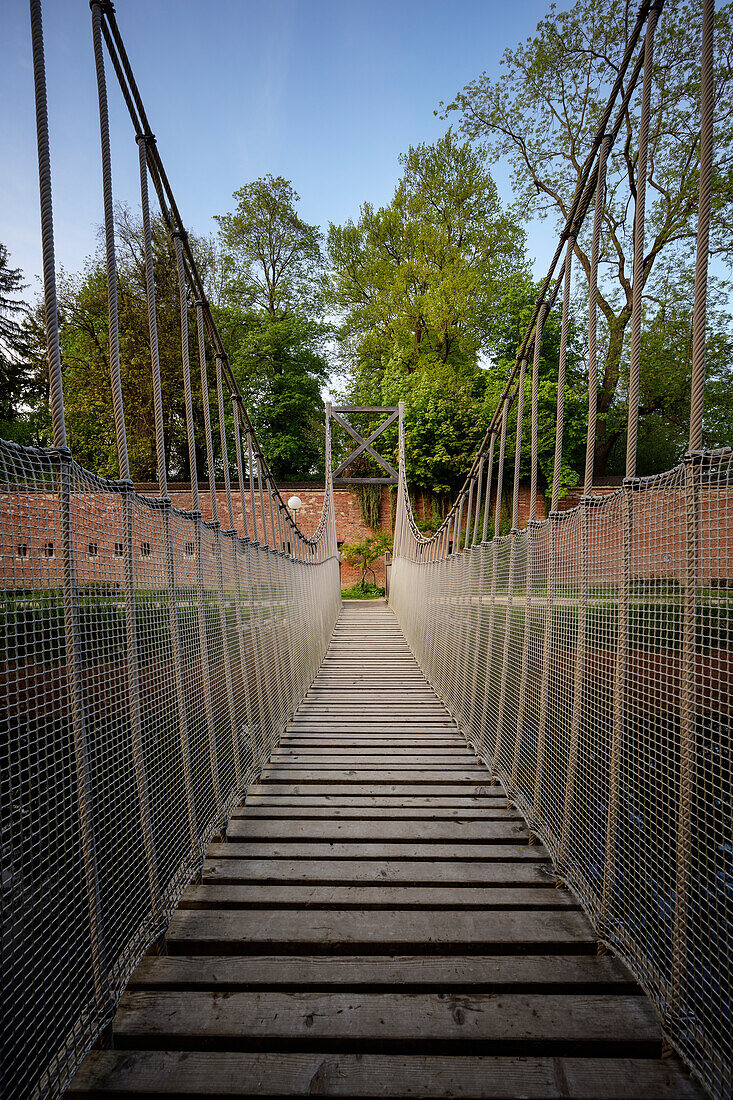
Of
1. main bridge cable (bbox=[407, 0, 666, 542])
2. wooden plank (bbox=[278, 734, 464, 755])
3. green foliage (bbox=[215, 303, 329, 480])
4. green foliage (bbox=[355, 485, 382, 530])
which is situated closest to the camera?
main bridge cable (bbox=[407, 0, 666, 542])

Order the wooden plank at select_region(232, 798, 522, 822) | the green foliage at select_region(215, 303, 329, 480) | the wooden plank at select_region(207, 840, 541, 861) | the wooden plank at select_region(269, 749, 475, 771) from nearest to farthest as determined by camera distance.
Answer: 1. the wooden plank at select_region(207, 840, 541, 861)
2. the wooden plank at select_region(232, 798, 522, 822)
3. the wooden plank at select_region(269, 749, 475, 771)
4. the green foliage at select_region(215, 303, 329, 480)

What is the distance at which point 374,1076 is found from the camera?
0.82 meters

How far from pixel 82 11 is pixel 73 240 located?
1993 cm

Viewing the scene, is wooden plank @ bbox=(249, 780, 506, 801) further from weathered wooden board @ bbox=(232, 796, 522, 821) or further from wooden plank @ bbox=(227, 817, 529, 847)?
wooden plank @ bbox=(227, 817, 529, 847)

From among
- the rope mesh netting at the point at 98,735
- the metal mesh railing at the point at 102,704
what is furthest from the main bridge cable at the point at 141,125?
the rope mesh netting at the point at 98,735

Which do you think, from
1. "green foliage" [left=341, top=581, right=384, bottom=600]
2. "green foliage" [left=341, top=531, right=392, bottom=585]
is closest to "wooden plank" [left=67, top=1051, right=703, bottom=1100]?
"green foliage" [left=341, top=581, right=384, bottom=600]

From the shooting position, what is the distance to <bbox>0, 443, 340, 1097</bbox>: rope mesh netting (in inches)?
31.4

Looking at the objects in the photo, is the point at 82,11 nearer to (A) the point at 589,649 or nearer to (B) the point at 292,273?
(A) the point at 589,649

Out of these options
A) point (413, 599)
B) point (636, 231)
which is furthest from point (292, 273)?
point (636, 231)

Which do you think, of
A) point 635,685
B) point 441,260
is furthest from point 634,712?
point 441,260

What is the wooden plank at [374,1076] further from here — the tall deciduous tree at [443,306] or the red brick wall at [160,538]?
the tall deciduous tree at [443,306]

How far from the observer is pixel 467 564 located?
2.62 m

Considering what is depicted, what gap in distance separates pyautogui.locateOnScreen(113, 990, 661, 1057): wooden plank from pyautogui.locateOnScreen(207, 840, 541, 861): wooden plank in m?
0.44

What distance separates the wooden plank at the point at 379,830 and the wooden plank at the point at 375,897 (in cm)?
22
